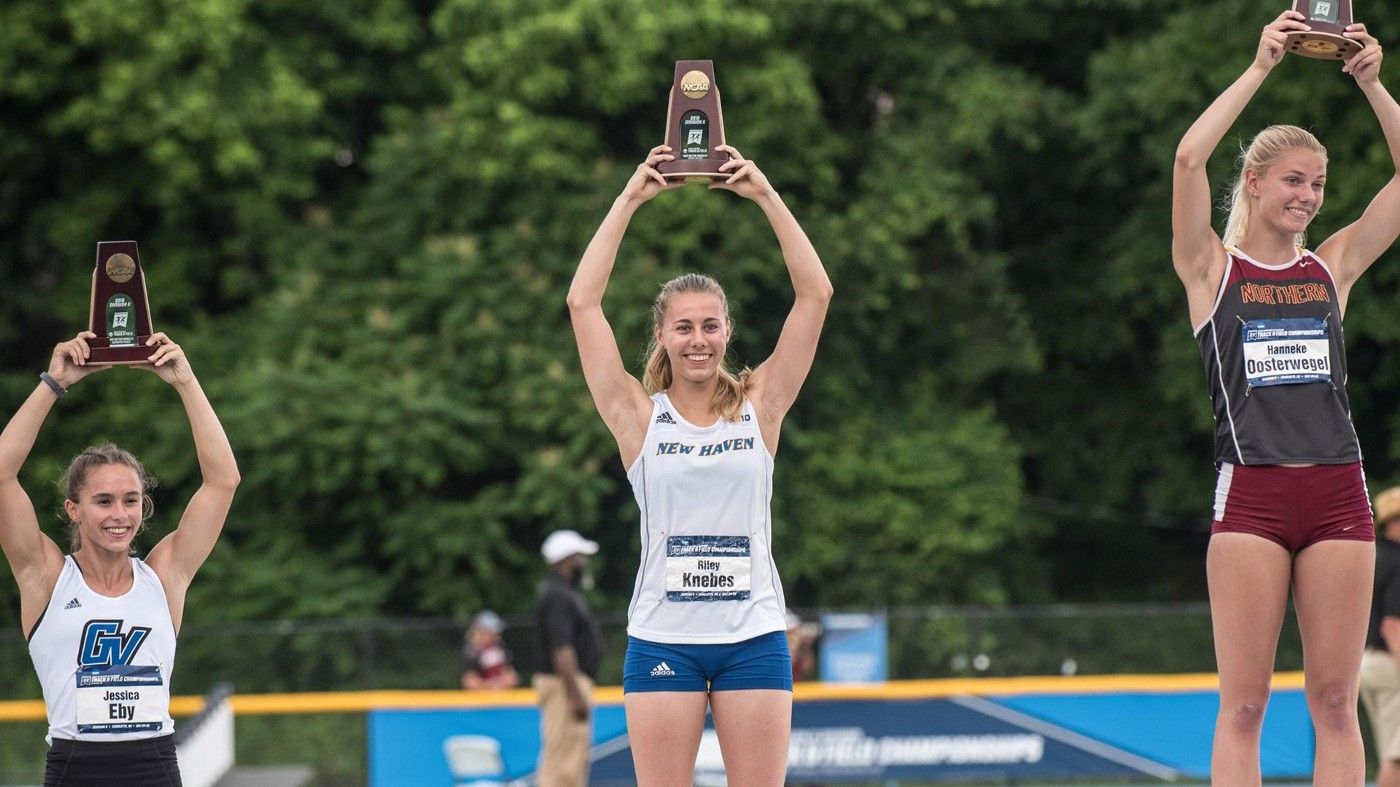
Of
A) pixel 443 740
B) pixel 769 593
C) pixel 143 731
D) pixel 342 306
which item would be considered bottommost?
pixel 443 740

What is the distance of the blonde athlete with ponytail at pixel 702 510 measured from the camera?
4.86 m

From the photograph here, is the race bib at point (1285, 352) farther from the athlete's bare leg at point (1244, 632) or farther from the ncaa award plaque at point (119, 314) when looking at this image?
the ncaa award plaque at point (119, 314)

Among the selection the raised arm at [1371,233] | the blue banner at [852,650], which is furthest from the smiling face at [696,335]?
the blue banner at [852,650]

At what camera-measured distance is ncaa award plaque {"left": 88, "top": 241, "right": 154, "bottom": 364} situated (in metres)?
5.08

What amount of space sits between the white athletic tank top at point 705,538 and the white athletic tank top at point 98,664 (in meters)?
1.30

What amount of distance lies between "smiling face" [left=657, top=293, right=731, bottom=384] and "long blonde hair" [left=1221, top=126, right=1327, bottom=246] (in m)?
1.44

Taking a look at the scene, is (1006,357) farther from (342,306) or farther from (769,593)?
(769,593)

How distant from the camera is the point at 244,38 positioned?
803 inches

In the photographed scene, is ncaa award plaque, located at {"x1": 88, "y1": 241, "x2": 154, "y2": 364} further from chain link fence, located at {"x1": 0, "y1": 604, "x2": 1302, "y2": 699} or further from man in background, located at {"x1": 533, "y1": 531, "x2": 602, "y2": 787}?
chain link fence, located at {"x1": 0, "y1": 604, "x2": 1302, "y2": 699}

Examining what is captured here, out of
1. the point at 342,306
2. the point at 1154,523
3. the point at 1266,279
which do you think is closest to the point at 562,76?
the point at 342,306

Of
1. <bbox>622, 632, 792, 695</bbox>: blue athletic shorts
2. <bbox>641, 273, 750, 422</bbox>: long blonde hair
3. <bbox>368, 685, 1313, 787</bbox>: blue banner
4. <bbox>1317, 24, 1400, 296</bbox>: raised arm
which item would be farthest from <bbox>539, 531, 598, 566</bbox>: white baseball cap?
<bbox>1317, 24, 1400, 296</bbox>: raised arm

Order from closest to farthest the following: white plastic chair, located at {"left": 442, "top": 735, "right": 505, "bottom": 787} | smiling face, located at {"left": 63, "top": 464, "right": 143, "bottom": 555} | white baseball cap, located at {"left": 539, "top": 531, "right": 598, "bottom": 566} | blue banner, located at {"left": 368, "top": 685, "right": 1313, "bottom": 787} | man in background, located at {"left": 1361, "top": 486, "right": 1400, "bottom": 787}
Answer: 1. smiling face, located at {"left": 63, "top": 464, "right": 143, "bottom": 555}
2. man in background, located at {"left": 1361, "top": 486, "right": 1400, "bottom": 787}
3. white baseball cap, located at {"left": 539, "top": 531, "right": 598, "bottom": 566}
4. white plastic chair, located at {"left": 442, "top": 735, "right": 505, "bottom": 787}
5. blue banner, located at {"left": 368, "top": 685, "right": 1313, "bottom": 787}

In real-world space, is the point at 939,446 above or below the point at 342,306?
below

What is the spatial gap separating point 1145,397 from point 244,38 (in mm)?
12180
